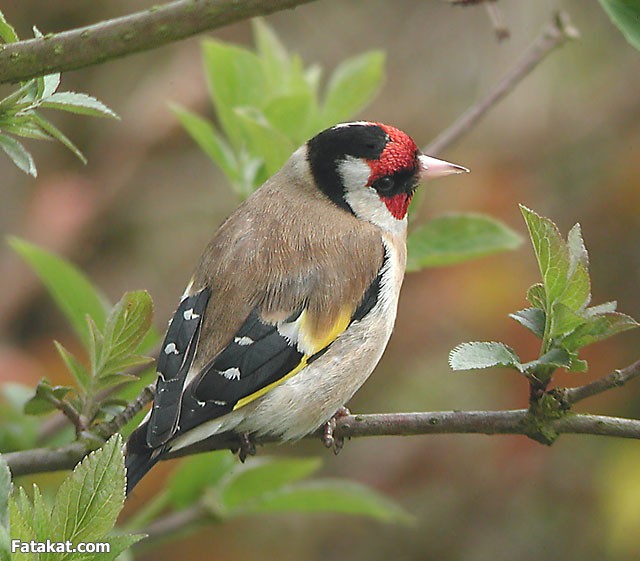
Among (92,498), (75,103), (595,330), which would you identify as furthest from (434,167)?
(92,498)

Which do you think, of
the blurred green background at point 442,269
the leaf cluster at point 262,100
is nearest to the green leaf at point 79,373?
the leaf cluster at point 262,100

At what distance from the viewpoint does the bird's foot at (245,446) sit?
2.76m

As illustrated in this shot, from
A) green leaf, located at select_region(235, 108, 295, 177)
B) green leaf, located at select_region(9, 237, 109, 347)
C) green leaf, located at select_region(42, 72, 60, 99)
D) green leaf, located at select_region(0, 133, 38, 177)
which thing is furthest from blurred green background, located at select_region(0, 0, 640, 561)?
green leaf, located at select_region(0, 133, 38, 177)

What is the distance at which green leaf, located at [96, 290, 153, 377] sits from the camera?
222 centimetres

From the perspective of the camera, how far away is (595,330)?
6.60 ft

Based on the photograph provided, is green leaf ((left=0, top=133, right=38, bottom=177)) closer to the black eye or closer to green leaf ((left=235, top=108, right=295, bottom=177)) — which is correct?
green leaf ((left=235, top=108, right=295, bottom=177))

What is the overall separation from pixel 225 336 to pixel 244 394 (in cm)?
18

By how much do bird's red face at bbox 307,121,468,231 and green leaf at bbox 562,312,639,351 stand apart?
121 centimetres

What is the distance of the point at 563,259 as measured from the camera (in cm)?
204

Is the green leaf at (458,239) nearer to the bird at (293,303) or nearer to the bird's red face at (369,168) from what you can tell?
the bird at (293,303)

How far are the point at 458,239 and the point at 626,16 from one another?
107cm

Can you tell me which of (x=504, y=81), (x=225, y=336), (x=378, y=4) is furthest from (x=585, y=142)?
(x=225, y=336)

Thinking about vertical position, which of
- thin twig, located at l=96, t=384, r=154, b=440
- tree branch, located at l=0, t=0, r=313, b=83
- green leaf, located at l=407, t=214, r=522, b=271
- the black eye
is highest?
tree branch, located at l=0, t=0, r=313, b=83

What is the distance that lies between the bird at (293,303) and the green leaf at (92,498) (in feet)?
2.42
